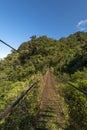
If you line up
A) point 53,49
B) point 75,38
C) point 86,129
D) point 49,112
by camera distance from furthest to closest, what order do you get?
point 75,38, point 53,49, point 86,129, point 49,112

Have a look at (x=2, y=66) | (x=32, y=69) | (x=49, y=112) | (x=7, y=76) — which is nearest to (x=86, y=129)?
(x=49, y=112)

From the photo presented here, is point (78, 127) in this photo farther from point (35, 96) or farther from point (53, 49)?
point (53, 49)

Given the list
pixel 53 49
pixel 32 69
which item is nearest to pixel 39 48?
pixel 53 49

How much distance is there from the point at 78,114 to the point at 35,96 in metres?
1.45

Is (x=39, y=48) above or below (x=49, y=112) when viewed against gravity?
above

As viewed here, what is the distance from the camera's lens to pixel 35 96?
630cm

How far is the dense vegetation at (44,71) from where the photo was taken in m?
5.90

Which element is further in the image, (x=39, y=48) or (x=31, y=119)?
(x=39, y=48)

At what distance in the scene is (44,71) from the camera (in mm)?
28812

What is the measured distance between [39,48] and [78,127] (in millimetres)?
31228

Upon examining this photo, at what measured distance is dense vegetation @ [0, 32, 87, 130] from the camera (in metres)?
5.90

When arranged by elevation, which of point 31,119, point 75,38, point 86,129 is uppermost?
point 75,38

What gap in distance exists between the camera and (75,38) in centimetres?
4459

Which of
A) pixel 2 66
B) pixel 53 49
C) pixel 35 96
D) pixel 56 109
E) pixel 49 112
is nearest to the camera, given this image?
pixel 49 112
